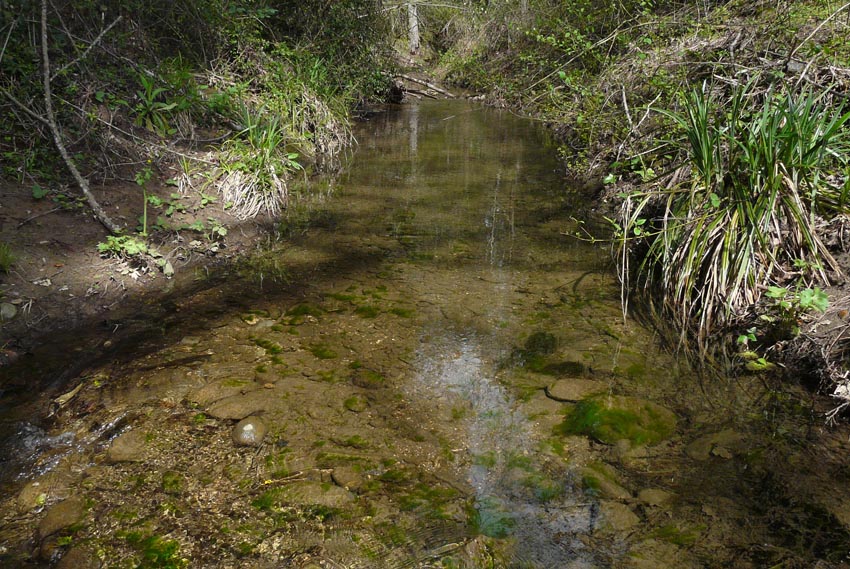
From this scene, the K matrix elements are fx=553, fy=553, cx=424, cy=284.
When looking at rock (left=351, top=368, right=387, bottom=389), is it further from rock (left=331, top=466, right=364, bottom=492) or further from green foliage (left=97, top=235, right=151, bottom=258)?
green foliage (left=97, top=235, right=151, bottom=258)

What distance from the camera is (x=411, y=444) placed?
3107 millimetres

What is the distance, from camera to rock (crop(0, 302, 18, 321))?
3.96 metres

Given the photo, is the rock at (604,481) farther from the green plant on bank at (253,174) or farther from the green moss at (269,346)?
the green plant on bank at (253,174)

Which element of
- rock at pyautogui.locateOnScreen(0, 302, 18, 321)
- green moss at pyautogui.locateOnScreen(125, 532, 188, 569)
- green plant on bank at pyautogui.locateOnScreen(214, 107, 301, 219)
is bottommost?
green moss at pyautogui.locateOnScreen(125, 532, 188, 569)

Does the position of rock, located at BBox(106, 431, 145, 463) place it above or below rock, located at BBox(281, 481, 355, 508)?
above

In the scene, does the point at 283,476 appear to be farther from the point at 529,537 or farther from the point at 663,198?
the point at 663,198

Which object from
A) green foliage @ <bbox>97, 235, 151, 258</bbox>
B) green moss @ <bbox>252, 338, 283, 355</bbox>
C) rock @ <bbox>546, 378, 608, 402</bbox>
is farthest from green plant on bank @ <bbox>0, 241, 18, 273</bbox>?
rock @ <bbox>546, 378, 608, 402</bbox>

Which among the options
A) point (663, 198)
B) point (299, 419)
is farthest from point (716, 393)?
point (299, 419)

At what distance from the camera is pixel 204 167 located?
21.0 ft

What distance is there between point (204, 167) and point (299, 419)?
4205mm

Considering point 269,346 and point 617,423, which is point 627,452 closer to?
point 617,423

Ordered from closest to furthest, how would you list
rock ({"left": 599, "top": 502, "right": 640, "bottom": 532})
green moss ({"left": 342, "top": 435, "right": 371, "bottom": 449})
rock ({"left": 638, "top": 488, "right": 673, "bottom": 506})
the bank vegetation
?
rock ({"left": 599, "top": 502, "right": 640, "bottom": 532}) → rock ({"left": 638, "top": 488, "right": 673, "bottom": 506}) → green moss ({"left": 342, "top": 435, "right": 371, "bottom": 449}) → the bank vegetation

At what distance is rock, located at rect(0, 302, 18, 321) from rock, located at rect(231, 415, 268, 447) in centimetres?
213

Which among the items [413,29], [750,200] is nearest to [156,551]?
[750,200]
